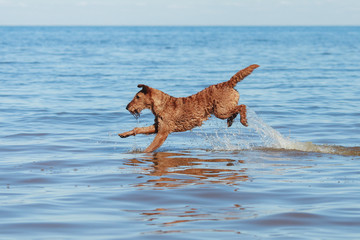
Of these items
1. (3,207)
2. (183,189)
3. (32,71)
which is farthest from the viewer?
(32,71)

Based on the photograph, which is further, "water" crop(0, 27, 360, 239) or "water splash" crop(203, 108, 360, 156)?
"water splash" crop(203, 108, 360, 156)

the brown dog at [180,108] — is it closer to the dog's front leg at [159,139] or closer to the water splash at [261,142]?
the dog's front leg at [159,139]

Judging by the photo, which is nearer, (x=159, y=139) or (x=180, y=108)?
(x=180, y=108)

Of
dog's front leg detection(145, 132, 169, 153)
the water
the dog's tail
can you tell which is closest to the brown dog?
dog's front leg detection(145, 132, 169, 153)

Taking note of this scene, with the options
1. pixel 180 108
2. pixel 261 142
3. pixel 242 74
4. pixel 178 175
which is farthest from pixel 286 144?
pixel 178 175

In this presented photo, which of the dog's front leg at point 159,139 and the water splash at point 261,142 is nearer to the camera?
the dog's front leg at point 159,139

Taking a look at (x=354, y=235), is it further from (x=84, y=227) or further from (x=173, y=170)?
(x=173, y=170)

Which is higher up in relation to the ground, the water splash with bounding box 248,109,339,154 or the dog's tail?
the dog's tail

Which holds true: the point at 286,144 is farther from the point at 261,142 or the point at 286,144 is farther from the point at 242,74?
the point at 242,74

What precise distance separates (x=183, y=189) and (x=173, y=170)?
1504 mm

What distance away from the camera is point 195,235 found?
18.3 feet

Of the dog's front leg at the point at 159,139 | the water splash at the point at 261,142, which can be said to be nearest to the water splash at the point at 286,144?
the water splash at the point at 261,142

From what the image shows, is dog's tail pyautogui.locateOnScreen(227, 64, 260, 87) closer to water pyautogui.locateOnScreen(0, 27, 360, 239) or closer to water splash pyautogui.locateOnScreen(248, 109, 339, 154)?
water splash pyautogui.locateOnScreen(248, 109, 339, 154)

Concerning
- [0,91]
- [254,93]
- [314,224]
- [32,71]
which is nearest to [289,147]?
[314,224]
